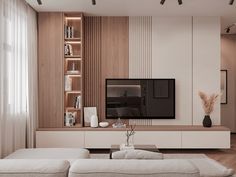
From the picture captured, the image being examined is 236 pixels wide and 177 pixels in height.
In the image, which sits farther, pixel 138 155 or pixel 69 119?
pixel 69 119

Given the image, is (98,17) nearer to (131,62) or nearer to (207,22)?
(131,62)

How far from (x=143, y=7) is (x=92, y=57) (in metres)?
1.48

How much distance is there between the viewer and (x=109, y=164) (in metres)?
2.12

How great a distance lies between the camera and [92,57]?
660 centimetres

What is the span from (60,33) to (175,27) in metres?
2.30

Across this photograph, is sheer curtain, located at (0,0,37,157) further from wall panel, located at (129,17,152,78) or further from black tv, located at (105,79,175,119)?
wall panel, located at (129,17,152,78)

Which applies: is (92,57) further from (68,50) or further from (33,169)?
(33,169)

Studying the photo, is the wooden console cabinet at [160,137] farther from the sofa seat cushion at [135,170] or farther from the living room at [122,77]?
the sofa seat cushion at [135,170]

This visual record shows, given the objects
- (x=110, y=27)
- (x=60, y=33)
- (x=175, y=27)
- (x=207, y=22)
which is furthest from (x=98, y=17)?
(x=207, y=22)

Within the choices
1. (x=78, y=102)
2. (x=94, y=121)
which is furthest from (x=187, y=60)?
(x=78, y=102)

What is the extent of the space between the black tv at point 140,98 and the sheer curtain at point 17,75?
1.52 m

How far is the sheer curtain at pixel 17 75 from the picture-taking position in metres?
4.50

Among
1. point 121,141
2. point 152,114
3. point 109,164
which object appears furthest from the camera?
point 152,114

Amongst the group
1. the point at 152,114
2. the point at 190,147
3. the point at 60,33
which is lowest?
the point at 190,147
